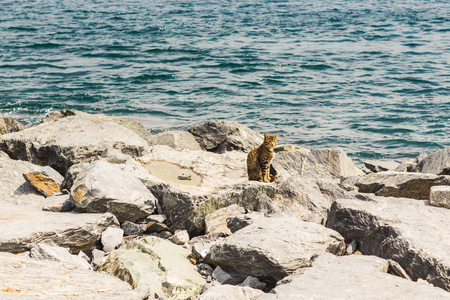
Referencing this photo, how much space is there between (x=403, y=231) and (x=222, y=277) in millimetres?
1773

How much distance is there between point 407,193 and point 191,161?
10.4 feet

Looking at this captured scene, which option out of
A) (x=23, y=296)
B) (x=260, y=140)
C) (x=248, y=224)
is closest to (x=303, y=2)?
(x=260, y=140)

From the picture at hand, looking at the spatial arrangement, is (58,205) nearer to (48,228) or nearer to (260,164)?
(48,228)

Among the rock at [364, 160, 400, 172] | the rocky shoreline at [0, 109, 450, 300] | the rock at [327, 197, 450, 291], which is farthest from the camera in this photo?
the rock at [364, 160, 400, 172]

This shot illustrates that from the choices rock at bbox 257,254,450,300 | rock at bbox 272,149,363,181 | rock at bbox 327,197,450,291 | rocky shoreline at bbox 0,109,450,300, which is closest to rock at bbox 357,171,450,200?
rocky shoreline at bbox 0,109,450,300

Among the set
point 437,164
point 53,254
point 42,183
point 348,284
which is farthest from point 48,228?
point 437,164

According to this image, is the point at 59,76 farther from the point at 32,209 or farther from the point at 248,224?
the point at 248,224

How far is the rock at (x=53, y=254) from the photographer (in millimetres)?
4270

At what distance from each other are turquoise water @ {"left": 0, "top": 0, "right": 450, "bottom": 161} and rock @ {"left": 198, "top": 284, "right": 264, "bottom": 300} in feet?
26.3

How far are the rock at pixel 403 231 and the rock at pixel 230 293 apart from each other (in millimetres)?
1421

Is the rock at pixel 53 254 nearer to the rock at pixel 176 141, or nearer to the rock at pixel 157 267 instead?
the rock at pixel 157 267

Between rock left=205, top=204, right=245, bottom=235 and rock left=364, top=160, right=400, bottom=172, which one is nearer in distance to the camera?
rock left=205, top=204, right=245, bottom=235

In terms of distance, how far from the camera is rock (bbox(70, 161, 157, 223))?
5.40 metres

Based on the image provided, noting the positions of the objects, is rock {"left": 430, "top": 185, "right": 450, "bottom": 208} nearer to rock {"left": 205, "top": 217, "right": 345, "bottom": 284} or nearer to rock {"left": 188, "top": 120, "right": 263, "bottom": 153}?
rock {"left": 205, "top": 217, "right": 345, "bottom": 284}
